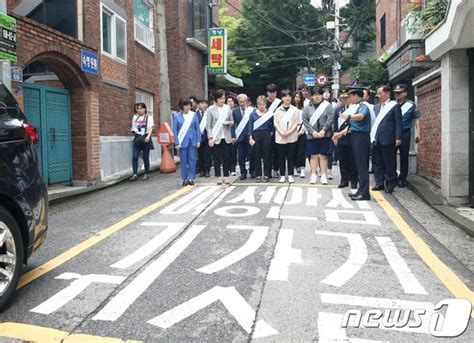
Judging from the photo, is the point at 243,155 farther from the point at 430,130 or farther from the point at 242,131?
the point at 430,130

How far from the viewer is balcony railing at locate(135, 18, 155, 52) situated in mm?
15180

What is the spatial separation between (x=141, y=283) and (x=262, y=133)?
19.7 ft

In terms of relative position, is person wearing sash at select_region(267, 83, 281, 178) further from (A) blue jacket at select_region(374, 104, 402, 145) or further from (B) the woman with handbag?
(B) the woman with handbag

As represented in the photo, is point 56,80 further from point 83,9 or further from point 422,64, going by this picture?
point 422,64

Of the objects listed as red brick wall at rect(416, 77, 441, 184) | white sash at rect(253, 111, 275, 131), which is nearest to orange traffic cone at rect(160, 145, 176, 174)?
white sash at rect(253, 111, 275, 131)

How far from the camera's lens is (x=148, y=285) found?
411 cm

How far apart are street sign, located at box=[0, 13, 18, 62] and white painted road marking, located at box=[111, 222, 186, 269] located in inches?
117

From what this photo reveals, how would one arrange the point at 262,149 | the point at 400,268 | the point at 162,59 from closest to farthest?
the point at 400,268, the point at 262,149, the point at 162,59

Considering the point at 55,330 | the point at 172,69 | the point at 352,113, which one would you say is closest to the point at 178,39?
the point at 172,69

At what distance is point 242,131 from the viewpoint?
34.3 ft

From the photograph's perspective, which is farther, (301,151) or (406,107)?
(301,151)

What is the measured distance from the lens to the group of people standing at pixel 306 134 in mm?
8297


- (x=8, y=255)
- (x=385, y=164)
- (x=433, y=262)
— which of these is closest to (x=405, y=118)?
(x=385, y=164)

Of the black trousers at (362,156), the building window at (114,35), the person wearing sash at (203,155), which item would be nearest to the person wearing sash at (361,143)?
the black trousers at (362,156)
